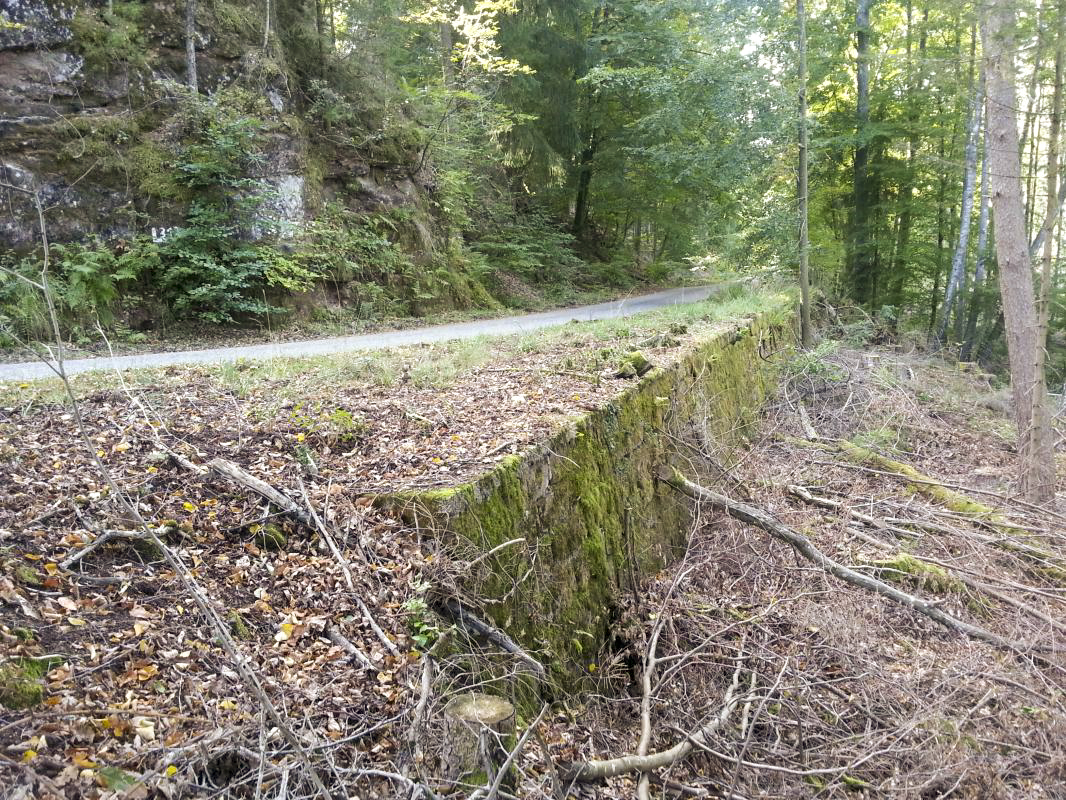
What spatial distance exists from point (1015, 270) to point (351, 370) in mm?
8355

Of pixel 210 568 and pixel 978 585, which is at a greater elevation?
pixel 210 568

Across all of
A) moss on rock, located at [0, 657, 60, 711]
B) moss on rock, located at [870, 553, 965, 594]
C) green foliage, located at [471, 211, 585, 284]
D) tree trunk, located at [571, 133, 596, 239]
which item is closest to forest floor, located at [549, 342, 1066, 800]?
moss on rock, located at [870, 553, 965, 594]

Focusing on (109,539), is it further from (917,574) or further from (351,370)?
(917,574)

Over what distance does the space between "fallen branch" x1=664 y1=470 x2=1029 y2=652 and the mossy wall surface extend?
0.22 m

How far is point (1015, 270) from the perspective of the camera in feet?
27.6

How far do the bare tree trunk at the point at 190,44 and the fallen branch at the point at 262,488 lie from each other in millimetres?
10713

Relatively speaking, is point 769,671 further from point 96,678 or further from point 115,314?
point 115,314

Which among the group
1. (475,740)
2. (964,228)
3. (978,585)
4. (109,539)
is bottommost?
(978,585)

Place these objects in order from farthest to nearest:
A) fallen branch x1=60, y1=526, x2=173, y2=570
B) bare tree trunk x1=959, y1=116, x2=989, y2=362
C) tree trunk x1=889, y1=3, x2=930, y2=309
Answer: tree trunk x1=889, y1=3, x2=930, y2=309 < bare tree trunk x1=959, y1=116, x2=989, y2=362 < fallen branch x1=60, y1=526, x2=173, y2=570

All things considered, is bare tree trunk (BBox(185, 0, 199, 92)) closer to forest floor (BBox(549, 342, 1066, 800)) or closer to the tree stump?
forest floor (BBox(549, 342, 1066, 800))

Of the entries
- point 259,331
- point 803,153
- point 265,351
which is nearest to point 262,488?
point 265,351

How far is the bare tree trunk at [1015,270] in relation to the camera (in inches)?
302

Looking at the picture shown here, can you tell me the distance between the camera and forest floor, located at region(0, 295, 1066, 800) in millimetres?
2438

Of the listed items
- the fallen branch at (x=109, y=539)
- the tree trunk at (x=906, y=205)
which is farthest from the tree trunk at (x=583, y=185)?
the fallen branch at (x=109, y=539)
